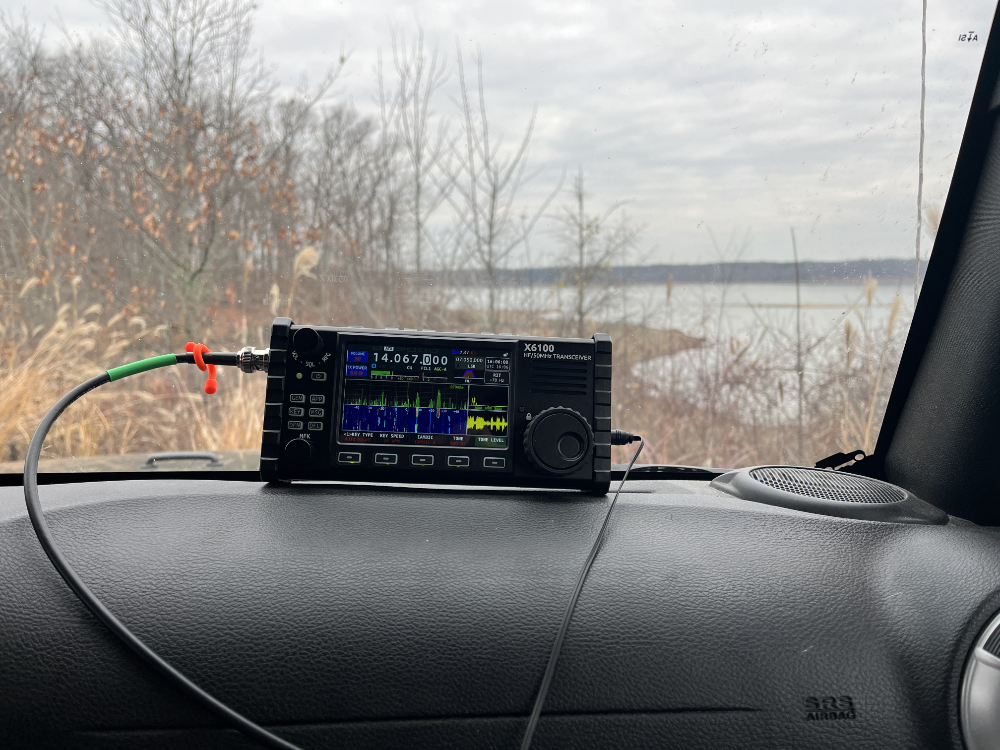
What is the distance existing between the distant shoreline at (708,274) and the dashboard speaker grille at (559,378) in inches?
26.3

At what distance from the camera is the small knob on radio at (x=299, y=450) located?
140 cm

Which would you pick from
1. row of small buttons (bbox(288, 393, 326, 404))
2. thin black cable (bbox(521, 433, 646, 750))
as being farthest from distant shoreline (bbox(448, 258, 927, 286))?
thin black cable (bbox(521, 433, 646, 750))

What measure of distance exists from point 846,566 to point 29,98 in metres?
2.14

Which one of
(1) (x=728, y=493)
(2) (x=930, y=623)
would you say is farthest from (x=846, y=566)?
(1) (x=728, y=493)

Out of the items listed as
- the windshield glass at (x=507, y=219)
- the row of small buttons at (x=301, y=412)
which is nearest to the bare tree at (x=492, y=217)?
the windshield glass at (x=507, y=219)

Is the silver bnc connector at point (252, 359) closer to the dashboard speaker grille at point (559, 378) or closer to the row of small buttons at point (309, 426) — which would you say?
the row of small buttons at point (309, 426)

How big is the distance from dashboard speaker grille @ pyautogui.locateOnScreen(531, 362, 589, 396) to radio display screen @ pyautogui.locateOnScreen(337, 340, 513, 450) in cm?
7

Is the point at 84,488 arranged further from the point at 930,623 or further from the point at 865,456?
the point at 865,456

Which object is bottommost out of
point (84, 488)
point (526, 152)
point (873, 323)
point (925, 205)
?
point (84, 488)

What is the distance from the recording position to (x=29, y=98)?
6.33 ft

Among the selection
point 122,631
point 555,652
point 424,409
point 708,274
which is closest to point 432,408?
point 424,409

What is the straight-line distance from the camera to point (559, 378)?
1.44 m

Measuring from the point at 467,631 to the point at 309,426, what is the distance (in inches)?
19.2

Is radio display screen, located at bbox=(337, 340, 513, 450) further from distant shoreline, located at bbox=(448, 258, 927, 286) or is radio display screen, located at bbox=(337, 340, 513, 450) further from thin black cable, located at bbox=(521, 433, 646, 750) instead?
distant shoreline, located at bbox=(448, 258, 927, 286)
